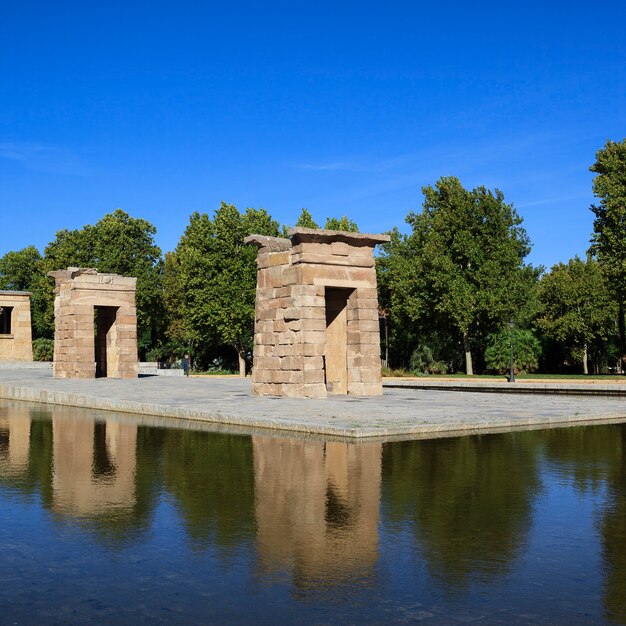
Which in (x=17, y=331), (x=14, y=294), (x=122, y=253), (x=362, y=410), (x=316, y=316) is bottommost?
(x=362, y=410)

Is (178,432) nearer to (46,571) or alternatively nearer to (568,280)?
(46,571)

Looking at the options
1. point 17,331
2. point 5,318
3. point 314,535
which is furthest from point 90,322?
point 314,535

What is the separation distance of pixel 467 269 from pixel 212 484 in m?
38.2

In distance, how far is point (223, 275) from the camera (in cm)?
4650

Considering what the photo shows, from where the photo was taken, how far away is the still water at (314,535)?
4777mm

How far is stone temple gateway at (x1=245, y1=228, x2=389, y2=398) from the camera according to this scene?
20.9 metres

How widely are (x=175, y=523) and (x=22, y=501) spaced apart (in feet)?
6.49

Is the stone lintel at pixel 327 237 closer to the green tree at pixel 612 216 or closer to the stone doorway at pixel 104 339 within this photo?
the stone doorway at pixel 104 339

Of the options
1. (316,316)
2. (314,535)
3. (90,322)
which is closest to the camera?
(314,535)

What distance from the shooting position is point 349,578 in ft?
17.5

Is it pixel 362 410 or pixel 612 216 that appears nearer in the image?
pixel 362 410

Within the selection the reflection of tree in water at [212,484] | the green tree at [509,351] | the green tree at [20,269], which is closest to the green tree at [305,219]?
the green tree at [509,351]

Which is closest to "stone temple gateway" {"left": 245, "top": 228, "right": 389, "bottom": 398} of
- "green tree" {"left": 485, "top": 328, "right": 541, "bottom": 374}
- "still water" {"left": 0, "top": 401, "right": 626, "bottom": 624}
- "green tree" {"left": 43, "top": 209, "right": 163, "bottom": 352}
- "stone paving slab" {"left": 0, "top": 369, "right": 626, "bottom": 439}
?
"stone paving slab" {"left": 0, "top": 369, "right": 626, "bottom": 439}

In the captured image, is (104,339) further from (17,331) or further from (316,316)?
(17,331)
